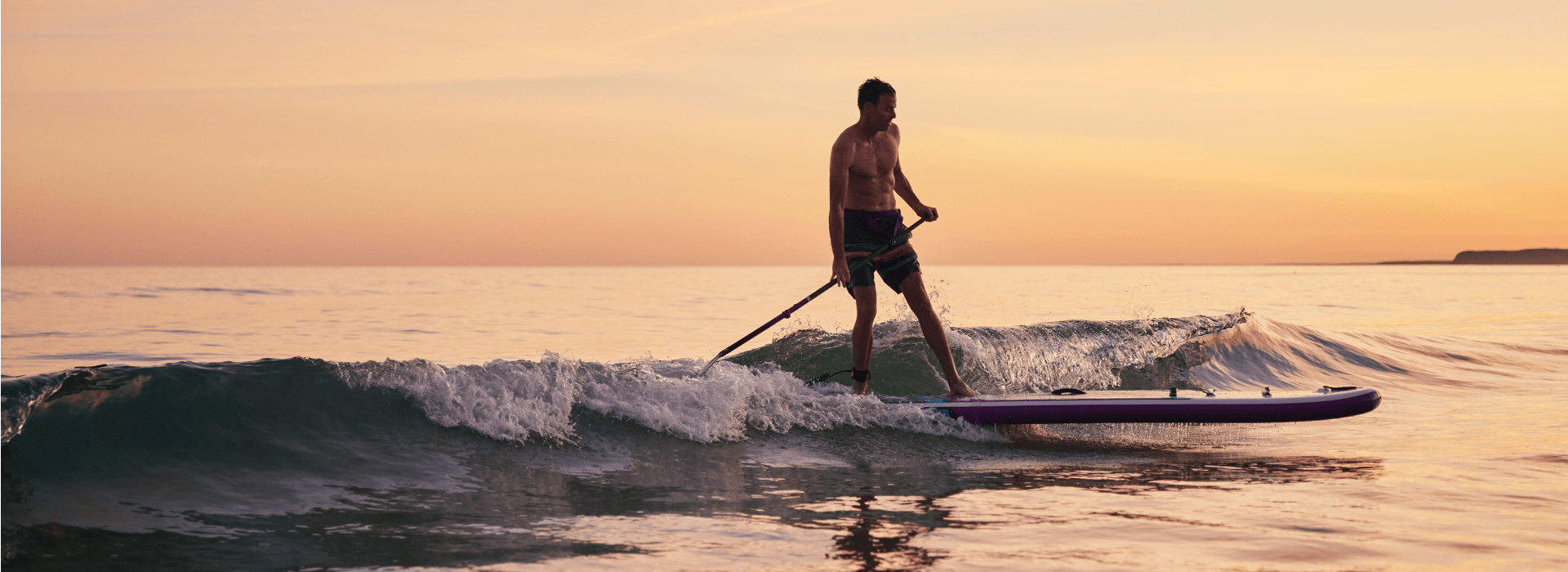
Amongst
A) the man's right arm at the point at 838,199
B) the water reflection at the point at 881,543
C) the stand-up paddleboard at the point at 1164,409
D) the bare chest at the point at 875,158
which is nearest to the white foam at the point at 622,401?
the stand-up paddleboard at the point at 1164,409

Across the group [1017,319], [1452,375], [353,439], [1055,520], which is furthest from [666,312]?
[1055,520]

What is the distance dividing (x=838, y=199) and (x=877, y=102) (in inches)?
23.9

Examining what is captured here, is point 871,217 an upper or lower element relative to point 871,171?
lower

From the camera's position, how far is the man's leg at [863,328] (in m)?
6.14

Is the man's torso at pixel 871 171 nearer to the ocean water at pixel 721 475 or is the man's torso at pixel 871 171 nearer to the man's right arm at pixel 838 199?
the man's right arm at pixel 838 199

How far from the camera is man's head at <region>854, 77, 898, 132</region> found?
5848 mm

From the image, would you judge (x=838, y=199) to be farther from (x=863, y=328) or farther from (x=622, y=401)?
(x=622, y=401)

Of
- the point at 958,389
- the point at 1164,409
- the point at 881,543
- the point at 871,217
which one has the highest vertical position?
the point at 871,217

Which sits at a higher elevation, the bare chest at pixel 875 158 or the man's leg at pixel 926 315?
the bare chest at pixel 875 158

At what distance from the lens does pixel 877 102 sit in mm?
5848

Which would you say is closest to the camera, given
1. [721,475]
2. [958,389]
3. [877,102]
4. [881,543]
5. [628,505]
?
[881,543]

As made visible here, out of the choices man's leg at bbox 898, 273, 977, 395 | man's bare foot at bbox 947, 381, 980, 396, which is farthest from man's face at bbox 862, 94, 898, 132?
man's bare foot at bbox 947, 381, 980, 396

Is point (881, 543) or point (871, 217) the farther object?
point (871, 217)

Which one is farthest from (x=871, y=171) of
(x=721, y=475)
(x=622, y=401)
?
(x=721, y=475)
